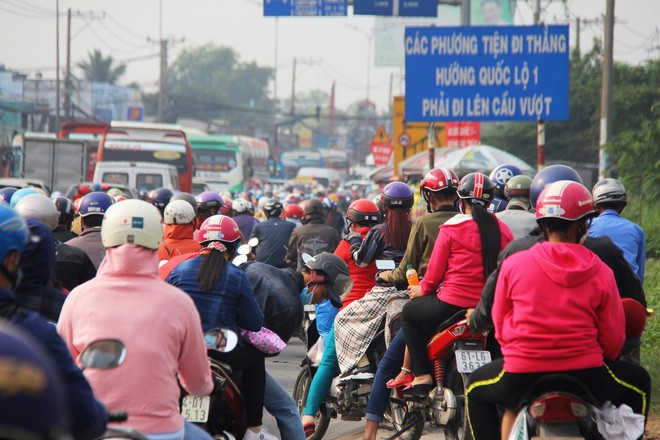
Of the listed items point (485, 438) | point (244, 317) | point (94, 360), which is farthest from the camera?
point (244, 317)

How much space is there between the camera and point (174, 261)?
24.4 ft

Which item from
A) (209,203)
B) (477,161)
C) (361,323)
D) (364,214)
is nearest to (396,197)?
(361,323)

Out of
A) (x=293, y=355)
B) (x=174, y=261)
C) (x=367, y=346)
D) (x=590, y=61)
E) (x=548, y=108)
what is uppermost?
(x=590, y=61)

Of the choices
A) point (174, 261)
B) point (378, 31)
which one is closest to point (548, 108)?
point (174, 261)

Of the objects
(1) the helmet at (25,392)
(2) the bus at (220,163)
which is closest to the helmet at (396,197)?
(1) the helmet at (25,392)

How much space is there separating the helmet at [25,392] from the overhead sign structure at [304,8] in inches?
803

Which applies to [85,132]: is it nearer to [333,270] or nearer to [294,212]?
[294,212]

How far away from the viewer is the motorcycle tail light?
504 cm

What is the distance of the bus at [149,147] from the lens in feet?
105

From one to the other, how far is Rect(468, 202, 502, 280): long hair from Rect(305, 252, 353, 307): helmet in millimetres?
1349

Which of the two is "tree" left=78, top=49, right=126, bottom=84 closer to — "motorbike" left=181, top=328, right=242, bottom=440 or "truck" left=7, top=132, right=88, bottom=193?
"truck" left=7, top=132, right=88, bottom=193

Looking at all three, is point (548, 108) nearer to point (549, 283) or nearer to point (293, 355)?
point (293, 355)

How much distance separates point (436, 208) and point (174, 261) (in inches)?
68.9

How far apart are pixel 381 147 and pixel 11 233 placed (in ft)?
132
